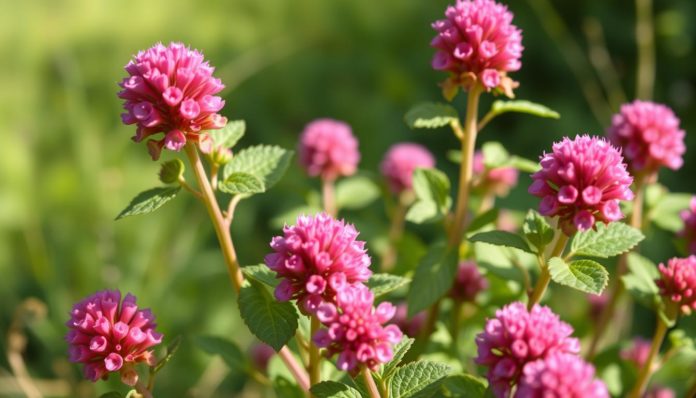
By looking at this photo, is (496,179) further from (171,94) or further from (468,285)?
(171,94)

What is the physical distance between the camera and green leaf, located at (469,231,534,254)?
879mm

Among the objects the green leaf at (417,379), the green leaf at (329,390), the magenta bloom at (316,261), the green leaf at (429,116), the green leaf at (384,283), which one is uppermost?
the green leaf at (429,116)

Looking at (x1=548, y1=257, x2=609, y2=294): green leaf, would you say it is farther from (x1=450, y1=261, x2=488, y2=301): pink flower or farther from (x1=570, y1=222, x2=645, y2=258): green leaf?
(x1=450, y1=261, x2=488, y2=301): pink flower

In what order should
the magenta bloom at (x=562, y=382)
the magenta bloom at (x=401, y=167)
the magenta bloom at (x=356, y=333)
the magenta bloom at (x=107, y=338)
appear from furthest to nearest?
the magenta bloom at (x=401, y=167), the magenta bloom at (x=107, y=338), the magenta bloom at (x=356, y=333), the magenta bloom at (x=562, y=382)

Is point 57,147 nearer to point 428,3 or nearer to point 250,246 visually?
point 250,246

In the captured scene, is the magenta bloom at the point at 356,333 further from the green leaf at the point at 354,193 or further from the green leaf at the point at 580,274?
the green leaf at the point at 354,193

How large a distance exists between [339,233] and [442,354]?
395mm

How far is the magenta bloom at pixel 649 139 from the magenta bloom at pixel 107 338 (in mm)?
758

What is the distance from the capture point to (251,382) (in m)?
1.94

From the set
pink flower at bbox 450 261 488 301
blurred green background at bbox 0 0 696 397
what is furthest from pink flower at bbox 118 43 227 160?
blurred green background at bbox 0 0 696 397

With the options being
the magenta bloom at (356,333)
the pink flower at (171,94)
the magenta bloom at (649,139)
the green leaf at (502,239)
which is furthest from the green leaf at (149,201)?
the magenta bloom at (649,139)

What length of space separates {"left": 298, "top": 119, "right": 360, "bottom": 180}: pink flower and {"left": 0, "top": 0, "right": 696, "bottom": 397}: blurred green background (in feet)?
1.51

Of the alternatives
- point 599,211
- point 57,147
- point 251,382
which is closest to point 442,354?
point 599,211

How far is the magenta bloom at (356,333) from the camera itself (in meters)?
0.73
